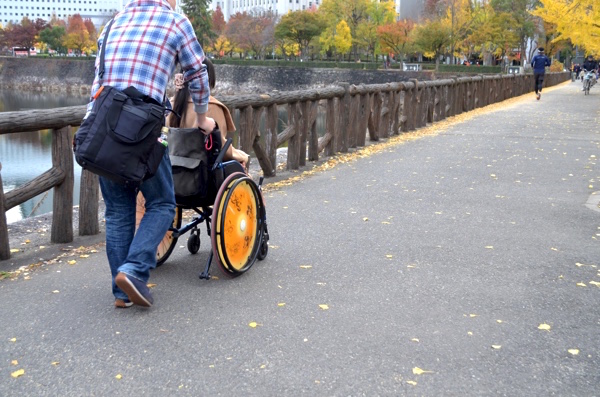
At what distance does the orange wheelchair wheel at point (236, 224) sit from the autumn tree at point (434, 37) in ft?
211

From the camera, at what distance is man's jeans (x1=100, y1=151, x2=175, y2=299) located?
4.30 metres

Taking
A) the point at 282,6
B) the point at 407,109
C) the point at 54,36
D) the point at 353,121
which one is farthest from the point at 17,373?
the point at 282,6

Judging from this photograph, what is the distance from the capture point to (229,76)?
84562 mm

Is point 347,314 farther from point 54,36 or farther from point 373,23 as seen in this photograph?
point 54,36

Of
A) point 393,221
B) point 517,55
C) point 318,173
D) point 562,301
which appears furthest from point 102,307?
point 517,55

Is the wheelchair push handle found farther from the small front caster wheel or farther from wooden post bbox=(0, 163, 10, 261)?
wooden post bbox=(0, 163, 10, 261)

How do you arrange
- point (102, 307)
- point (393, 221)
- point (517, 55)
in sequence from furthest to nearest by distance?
1. point (517, 55)
2. point (393, 221)
3. point (102, 307)

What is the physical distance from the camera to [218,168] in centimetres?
489

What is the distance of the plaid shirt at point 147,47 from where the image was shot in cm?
415

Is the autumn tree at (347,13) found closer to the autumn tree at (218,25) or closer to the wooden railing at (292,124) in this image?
the autumn tree at (218,25)

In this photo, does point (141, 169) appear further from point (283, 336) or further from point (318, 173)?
point (318, 173)

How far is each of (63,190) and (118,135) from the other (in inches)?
90.2

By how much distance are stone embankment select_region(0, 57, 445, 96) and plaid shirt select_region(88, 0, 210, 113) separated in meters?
60.3

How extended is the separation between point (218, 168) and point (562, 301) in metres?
2.27
